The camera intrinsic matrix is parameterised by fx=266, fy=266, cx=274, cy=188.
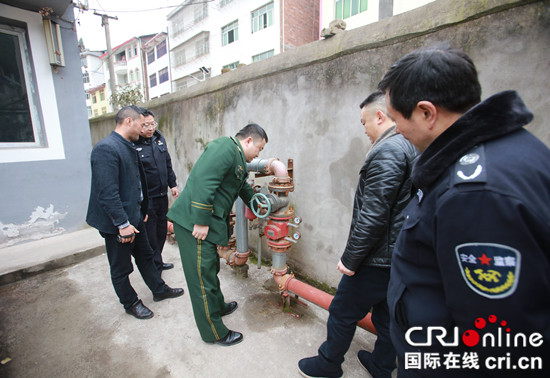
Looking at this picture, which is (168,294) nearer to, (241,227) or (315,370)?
(241,227)

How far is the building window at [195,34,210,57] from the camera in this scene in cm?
1878

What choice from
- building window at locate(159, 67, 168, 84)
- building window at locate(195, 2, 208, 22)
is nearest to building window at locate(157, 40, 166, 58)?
building window at locate(159, 67, 168, 84)

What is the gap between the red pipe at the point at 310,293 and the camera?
1987 mm

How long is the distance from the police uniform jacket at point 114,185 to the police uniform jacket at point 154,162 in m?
0.56

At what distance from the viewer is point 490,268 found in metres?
0.66

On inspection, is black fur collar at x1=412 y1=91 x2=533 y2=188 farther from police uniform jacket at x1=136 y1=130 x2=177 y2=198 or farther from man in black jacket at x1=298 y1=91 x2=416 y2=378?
police uniform jacket at x1=136 y1=130 x2=177 y2=198

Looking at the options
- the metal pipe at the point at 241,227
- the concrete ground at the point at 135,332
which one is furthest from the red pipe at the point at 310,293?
the metal pipe at the point at 241,227

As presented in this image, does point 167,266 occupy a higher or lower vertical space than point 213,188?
lower

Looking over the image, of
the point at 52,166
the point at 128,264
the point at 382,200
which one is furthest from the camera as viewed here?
the point at 52,166

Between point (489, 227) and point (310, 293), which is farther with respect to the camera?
point (310, 293)

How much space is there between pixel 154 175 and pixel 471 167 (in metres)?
3.16

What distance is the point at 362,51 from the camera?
7.56 feet

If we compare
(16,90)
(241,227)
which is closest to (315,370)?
(241,227)

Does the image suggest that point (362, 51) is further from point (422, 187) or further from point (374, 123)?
point (422, 187)
